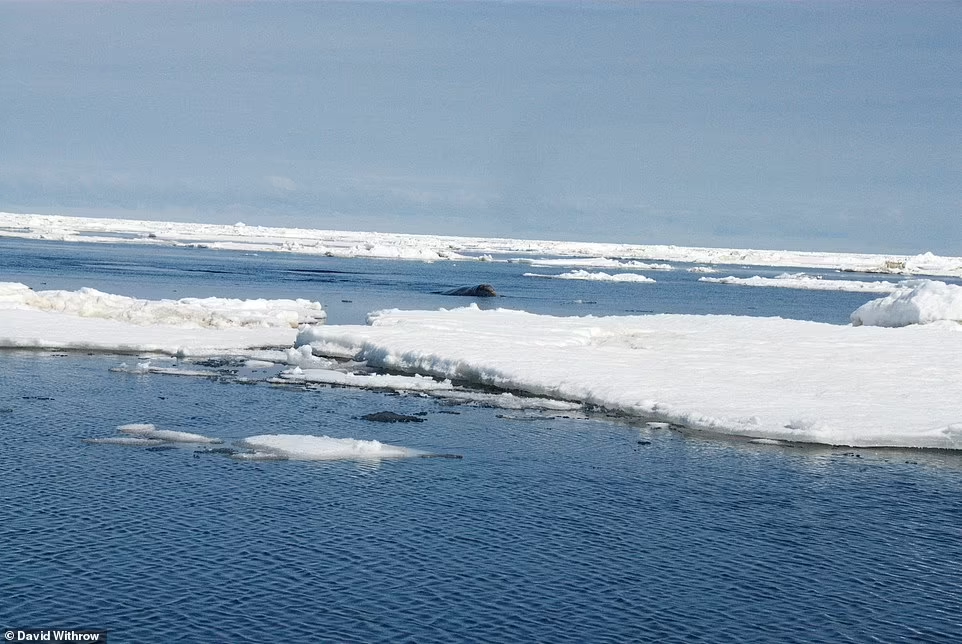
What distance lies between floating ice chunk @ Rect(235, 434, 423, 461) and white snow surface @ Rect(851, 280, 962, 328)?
1121 inches

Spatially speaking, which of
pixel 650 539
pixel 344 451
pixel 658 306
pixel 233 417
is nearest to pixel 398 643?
pixel 650 539

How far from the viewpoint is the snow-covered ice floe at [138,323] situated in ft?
108

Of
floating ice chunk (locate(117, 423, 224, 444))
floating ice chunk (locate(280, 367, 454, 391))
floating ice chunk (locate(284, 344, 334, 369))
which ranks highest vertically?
floating ice chunk (locate(284, 344, 334, 369))

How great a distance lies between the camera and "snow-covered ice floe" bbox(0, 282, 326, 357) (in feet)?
108

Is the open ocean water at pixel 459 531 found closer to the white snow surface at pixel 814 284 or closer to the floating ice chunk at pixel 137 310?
the floating ice chunk at pixel 137 310

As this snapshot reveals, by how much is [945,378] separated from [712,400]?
7.28 m

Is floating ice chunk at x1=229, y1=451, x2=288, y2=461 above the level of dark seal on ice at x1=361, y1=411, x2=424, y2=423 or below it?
below

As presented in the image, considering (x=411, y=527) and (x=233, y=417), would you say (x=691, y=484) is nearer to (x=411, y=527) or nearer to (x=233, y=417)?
(x=411, y=527)

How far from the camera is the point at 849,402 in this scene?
24969 mm

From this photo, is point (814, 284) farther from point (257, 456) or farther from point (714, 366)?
point (257, 456)

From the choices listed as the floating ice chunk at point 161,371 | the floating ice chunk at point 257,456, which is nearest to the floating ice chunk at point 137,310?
the floating ice chunk at point 161,371

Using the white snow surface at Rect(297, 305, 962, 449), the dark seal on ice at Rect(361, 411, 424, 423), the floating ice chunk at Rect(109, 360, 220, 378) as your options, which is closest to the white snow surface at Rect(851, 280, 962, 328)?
the white snow surface at Rect(297, 305, 962, 449)

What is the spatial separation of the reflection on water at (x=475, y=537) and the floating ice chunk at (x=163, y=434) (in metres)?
0.49

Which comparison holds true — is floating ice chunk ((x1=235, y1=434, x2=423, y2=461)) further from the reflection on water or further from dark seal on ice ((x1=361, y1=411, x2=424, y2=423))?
dark seal on ice ((x1=361, y1=411, x2=424, y2=423))
